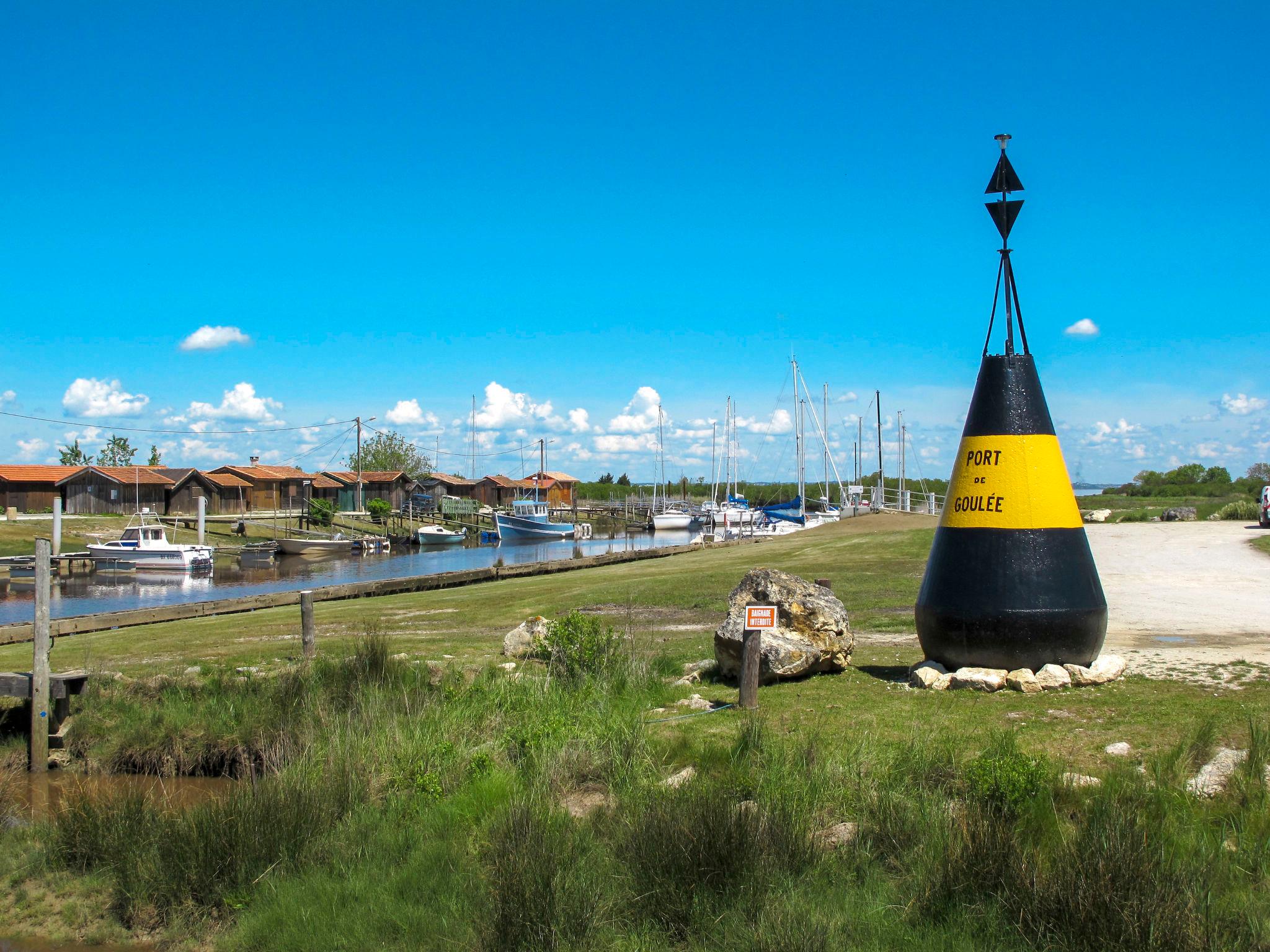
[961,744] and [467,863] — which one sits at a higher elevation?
[961,744]

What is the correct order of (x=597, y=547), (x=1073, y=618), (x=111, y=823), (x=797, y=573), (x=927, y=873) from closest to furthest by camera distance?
1. (x=927, y=873)
2. (x=111, y=823)
3. (x=1073, y=618)
4. (x=797, y=573)
5. (x=597, y=547)

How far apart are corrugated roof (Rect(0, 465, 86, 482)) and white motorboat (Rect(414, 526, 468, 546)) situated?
28.0 m

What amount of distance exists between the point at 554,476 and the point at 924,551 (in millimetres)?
128470

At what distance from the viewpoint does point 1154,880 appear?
568 cm

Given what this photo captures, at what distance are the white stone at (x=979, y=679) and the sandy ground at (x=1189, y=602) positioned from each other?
212 centimetres

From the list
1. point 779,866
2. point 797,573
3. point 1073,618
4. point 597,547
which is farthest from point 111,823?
point 597,547

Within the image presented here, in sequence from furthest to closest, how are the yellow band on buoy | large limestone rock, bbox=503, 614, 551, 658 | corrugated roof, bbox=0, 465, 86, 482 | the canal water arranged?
corrugated roof, bbox=0, 465, 86, 482 < the canal water < large limestone rock, bbox=503, 614, 551, 658 < the yellow band on buoy

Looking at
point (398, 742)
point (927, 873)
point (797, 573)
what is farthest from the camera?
point (797, 573)

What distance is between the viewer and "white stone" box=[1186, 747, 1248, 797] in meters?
7.20

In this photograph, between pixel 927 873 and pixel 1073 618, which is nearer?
pixel 927 873

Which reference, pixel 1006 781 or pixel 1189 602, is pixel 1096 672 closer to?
pixel 1006 781

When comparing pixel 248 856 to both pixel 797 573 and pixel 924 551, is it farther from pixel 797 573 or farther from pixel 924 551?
pixel 924 551

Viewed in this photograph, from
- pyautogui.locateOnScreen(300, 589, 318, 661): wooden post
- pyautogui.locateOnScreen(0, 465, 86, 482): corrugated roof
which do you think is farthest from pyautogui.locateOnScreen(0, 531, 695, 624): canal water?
pyautogui.locateOnScreen(0, 465, 86, 482): corrugated roof

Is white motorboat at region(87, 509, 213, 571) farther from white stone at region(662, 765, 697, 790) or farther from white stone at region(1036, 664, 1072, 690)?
white stone at region(1036, 664, 1072, 690)
